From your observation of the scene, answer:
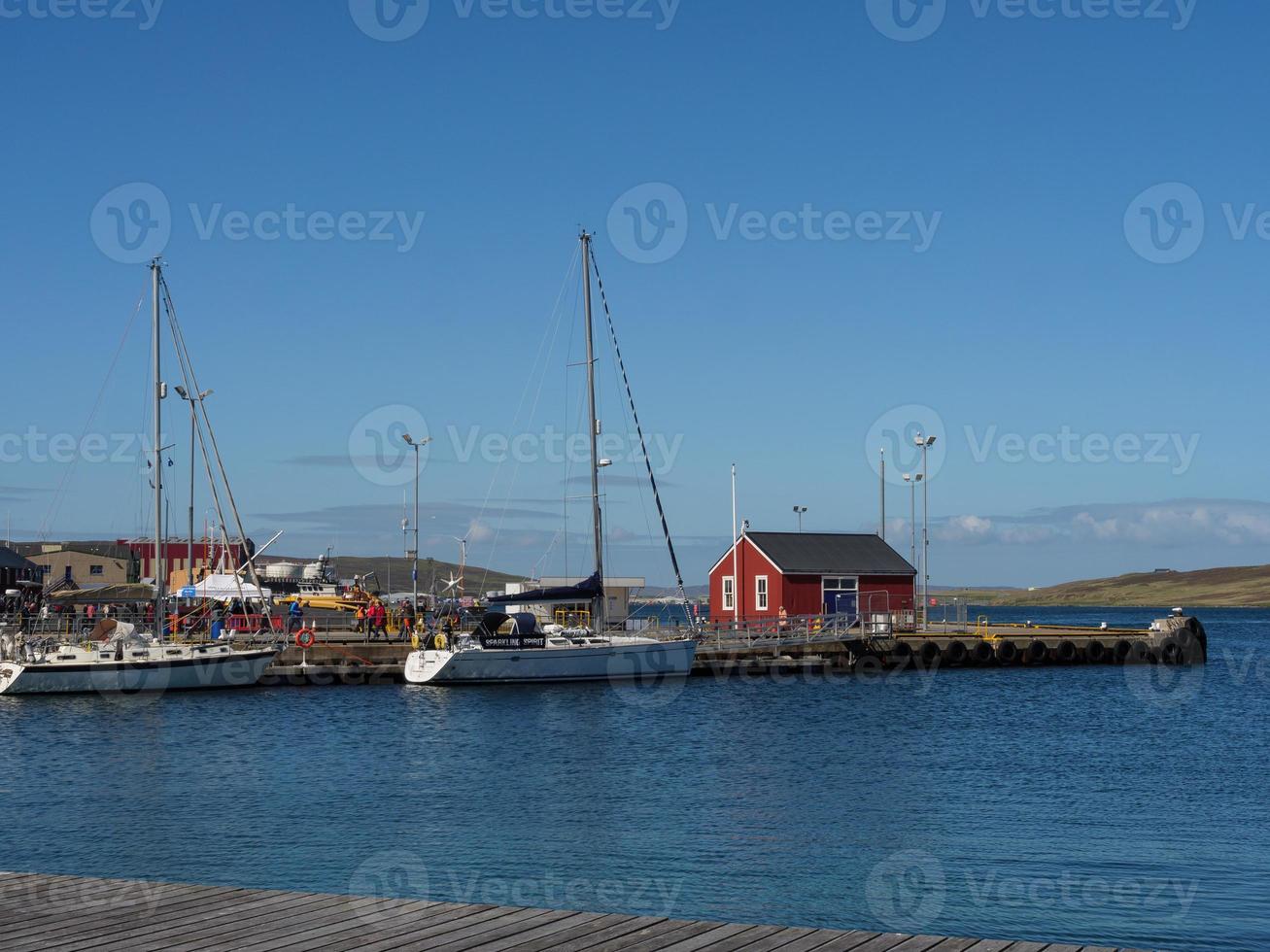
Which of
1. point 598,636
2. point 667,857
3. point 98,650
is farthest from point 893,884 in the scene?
point 98,650

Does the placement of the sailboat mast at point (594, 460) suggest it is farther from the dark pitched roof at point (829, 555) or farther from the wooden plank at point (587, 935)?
the wooden plank at point (587, 935)

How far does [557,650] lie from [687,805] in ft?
76.4

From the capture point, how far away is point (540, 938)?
12.0m

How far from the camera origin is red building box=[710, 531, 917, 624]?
64688 mm

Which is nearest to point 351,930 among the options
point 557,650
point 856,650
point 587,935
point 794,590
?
point 587,935

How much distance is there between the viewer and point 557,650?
4969cm

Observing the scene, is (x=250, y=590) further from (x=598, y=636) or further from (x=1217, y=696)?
(x=1217, y=696)

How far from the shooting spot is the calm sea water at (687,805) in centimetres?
1931

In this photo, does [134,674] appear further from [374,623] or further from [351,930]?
[351,930]

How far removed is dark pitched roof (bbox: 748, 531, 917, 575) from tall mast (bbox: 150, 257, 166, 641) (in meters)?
28.3

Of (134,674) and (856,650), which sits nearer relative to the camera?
(134,674)

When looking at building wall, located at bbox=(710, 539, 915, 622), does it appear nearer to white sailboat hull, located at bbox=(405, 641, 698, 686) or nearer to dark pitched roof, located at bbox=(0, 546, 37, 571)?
white sailboat hull, located at bbox=(405, 641, 698, 686)

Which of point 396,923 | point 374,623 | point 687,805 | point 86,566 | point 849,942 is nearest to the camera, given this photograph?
point 849,942

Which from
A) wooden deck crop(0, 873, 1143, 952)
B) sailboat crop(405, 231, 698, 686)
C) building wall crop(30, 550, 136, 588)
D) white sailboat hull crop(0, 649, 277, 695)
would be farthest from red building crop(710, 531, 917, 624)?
building wall crop(30, 550, 136, 588)
